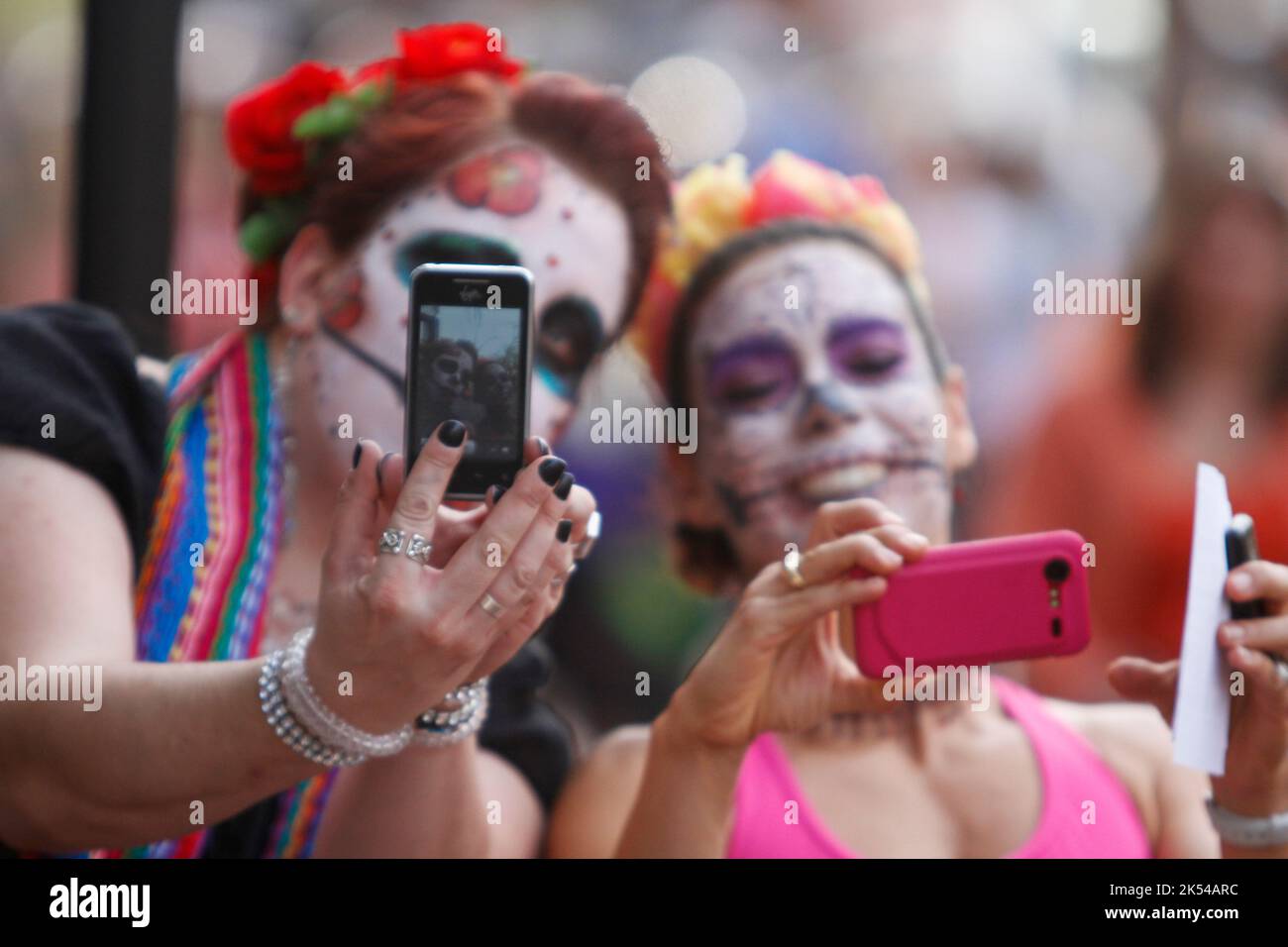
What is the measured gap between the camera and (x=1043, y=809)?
5.06ft

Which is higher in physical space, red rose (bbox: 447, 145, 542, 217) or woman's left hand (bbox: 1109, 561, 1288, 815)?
red rose (bbox: 447, 145, 542, 217)

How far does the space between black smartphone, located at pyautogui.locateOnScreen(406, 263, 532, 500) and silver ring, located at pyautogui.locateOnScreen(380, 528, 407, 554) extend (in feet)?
0.42

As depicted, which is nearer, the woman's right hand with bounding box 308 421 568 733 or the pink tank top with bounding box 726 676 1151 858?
the woman's right hand with bounding box 308 421 568 733

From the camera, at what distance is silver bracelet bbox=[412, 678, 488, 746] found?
1153 millimetres

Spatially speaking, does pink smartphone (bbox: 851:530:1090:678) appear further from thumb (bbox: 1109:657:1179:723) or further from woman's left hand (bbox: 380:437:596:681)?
woman's left hand (bbox: 380:437:596:681)

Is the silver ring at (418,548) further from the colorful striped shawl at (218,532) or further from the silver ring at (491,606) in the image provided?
the colorful striped shawl at (218,532)

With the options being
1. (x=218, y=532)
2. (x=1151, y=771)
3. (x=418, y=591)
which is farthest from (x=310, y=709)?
(x=1151, y=771)

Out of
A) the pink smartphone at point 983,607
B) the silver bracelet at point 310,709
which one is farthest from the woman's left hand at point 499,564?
the pink smartphone at point 983,607

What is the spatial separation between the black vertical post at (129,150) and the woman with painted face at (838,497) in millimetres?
641

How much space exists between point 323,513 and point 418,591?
0.63m

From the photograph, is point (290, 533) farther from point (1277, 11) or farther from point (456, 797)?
point (1277, 11)

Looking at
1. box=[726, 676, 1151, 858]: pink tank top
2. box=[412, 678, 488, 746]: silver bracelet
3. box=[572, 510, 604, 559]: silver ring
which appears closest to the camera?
A: box=[572, 510, 604, 559]: silver ring

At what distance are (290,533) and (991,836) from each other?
890 mm

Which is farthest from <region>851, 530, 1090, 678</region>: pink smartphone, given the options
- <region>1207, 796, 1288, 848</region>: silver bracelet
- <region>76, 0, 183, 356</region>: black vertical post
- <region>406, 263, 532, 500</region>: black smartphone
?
<region>76, 0, 183, 356</region>: black vertical post
